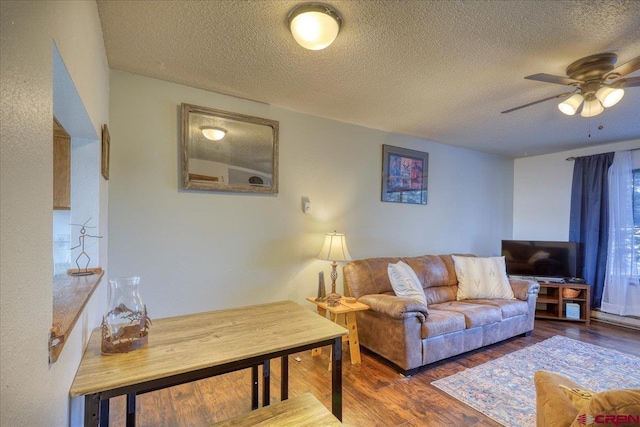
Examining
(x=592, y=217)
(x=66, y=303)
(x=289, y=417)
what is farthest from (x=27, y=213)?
(x=592, y=217)

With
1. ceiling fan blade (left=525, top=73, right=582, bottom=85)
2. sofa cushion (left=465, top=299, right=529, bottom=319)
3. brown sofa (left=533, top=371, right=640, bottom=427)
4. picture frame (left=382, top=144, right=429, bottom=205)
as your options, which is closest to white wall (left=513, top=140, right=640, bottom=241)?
sofa cushion (left=465, top=299, right=529, bottom=319)

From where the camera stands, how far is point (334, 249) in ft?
9.41

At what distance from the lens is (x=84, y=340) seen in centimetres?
127

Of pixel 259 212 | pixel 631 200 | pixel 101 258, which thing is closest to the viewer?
pixel 101 258

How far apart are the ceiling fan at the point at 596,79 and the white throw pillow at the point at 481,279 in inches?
79.5

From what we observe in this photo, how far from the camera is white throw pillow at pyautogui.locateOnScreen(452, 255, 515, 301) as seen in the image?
346 cm

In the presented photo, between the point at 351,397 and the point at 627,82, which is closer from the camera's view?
the point at 627,82

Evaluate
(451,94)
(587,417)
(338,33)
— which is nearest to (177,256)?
(338,33)

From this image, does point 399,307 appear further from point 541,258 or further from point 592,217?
point 592,217

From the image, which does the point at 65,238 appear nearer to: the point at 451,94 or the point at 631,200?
the point at 451,94

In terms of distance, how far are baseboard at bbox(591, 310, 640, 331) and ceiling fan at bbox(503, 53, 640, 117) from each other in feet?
10.7

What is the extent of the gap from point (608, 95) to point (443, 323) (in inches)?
82.8

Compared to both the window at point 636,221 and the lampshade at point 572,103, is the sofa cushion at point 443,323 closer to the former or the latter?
the lampshade at point 572,103

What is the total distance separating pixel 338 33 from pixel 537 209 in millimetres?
4701
